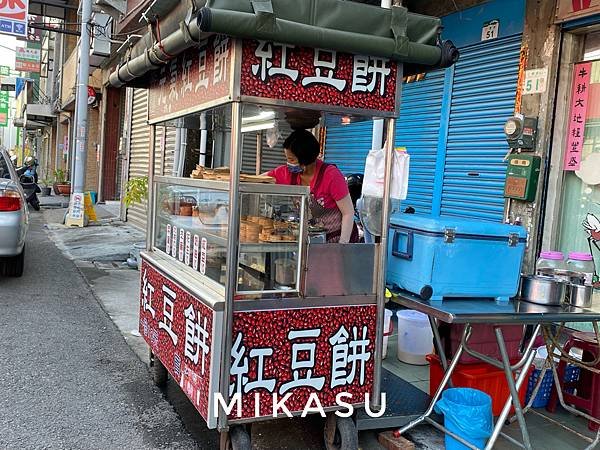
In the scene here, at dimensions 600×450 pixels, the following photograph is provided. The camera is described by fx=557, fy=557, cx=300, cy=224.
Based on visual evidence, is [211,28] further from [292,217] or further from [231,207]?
[292,217]

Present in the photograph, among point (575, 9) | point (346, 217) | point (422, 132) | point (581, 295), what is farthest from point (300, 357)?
point (422, 132)

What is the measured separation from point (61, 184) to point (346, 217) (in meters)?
22.8

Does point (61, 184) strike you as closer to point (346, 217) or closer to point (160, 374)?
point (160, 374)

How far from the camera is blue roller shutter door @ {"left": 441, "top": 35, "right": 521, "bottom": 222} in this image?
19.0 feet

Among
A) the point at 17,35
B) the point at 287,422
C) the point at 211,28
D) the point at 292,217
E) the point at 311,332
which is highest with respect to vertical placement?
the point at 17,35

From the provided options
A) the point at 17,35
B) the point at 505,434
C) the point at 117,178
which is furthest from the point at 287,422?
the point at 117,178

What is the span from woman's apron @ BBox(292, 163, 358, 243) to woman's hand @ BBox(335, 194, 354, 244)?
0.39 feet

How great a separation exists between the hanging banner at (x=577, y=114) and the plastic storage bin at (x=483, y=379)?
2415mm

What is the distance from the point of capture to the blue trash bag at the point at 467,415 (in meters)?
3.02

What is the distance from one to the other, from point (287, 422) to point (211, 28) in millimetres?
2485

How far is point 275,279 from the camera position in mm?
2979

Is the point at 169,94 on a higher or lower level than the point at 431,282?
higher

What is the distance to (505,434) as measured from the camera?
333 centimetres

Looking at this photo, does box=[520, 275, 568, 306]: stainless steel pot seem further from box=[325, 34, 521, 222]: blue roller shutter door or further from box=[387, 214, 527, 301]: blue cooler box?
box=[325, 34, 521, 222]: blue roller shutter door
